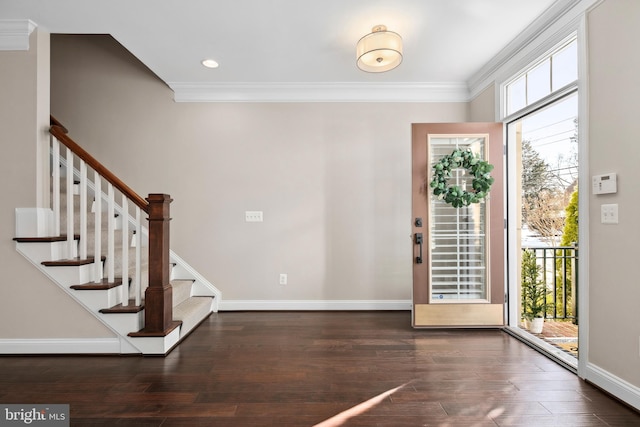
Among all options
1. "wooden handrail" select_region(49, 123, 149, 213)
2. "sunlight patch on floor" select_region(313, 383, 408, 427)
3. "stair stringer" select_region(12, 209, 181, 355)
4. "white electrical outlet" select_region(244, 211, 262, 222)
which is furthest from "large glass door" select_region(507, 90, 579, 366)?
"wooden handrail" select_region(49, 123, 149, 213)

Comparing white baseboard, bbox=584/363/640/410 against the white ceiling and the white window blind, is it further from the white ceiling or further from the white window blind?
the white ceiling

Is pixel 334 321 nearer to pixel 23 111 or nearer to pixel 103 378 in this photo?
pixel 103 378

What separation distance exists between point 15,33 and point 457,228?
424cm

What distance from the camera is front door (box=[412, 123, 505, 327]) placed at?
3291 millimetres

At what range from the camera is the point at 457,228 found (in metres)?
3.39

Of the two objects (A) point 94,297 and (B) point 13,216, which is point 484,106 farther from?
(B) point 13,216

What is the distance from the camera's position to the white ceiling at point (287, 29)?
247 cm

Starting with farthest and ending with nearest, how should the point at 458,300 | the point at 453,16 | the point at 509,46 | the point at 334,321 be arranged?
the point at 334,321
the point at 458,300
the point at 509,46
the point at 453,16

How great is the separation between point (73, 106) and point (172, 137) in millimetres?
1216

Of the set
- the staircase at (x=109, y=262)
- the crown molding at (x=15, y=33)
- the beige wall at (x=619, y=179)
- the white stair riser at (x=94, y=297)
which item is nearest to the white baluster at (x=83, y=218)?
the staircase at (x=109, y=262)

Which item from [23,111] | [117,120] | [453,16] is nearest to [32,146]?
[23,111]

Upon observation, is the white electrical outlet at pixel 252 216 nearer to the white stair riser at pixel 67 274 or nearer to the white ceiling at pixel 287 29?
the white ceiling at pixel 287 29

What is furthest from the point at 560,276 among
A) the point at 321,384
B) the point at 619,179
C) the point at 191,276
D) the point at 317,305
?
the point at 191,276

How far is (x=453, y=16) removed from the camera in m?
2.60
